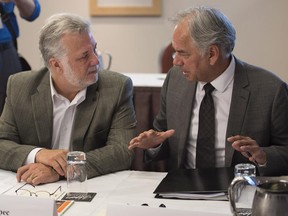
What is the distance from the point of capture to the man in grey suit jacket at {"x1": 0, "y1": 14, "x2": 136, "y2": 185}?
7.37 ft

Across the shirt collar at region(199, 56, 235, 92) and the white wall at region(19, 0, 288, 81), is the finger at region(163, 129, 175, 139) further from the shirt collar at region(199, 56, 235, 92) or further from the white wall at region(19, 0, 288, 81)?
the white wall at region(19, 0, 288, 81)

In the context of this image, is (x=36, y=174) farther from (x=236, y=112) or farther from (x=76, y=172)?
(x=236, y=112)

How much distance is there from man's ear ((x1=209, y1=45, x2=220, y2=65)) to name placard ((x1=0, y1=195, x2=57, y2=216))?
1.04 metres

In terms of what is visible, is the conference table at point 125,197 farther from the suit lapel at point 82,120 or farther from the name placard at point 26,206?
the suit lapel at point 82,120

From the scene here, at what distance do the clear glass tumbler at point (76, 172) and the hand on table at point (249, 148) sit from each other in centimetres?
53

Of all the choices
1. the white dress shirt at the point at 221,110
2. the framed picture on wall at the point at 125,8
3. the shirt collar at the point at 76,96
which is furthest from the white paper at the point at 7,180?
the framed picture on wall at the point at 125,8

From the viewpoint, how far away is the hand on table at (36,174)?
1945 millimetres

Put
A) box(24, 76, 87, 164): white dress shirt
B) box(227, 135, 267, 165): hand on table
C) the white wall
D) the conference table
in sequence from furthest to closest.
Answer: the white wall, box(24, 76, 87, 164): white dress shirt, box(227, 135, 267, 165): hand on table, the conference table

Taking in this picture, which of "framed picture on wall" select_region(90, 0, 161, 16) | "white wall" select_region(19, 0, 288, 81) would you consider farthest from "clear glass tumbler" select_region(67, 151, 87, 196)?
"framed picture on wall" select_region(90, 0, 161, 16)

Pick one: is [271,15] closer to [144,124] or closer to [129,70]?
[129,70]

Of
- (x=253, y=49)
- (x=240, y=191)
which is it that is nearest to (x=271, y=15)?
(x=253, y=49)

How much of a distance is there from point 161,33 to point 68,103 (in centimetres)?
306

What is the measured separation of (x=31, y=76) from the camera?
2.41 m

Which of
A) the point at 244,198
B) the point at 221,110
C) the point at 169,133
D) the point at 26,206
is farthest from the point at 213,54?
the point at 26,206
